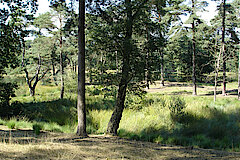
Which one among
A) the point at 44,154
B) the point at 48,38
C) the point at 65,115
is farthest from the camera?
the point at 48,38

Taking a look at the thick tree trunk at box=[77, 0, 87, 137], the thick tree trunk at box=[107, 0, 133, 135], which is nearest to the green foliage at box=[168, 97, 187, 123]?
the thick tree trunk at box=[107, 0, 133, 135]

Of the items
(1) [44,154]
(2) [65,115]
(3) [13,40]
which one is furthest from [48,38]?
(1) [44,154]

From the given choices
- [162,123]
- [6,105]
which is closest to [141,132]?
[162,123]

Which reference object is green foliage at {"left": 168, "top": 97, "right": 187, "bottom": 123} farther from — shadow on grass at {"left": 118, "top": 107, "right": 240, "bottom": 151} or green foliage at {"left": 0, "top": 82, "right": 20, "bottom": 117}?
green foliage at {"left": 0, "top": 82, "right": 20, "bottom": 117}

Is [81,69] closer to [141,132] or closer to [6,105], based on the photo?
[141,132]

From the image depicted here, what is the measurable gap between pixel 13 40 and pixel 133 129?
6034 mm

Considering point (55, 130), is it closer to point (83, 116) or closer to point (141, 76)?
point (83, 116)

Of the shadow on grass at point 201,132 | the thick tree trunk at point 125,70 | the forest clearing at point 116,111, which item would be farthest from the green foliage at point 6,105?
the shadow on grass at point 201,132

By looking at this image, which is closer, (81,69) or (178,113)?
(81,69)

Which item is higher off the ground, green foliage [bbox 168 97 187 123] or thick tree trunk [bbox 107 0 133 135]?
thick tree trunk [bbox 107 0 133 135]

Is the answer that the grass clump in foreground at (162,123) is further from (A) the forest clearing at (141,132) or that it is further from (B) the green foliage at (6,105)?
(B) the green foliage at (6,105)

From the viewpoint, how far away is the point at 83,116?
7.77 m

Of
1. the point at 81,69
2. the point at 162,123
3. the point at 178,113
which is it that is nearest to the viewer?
the point at 81,69

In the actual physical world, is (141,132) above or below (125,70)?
below
